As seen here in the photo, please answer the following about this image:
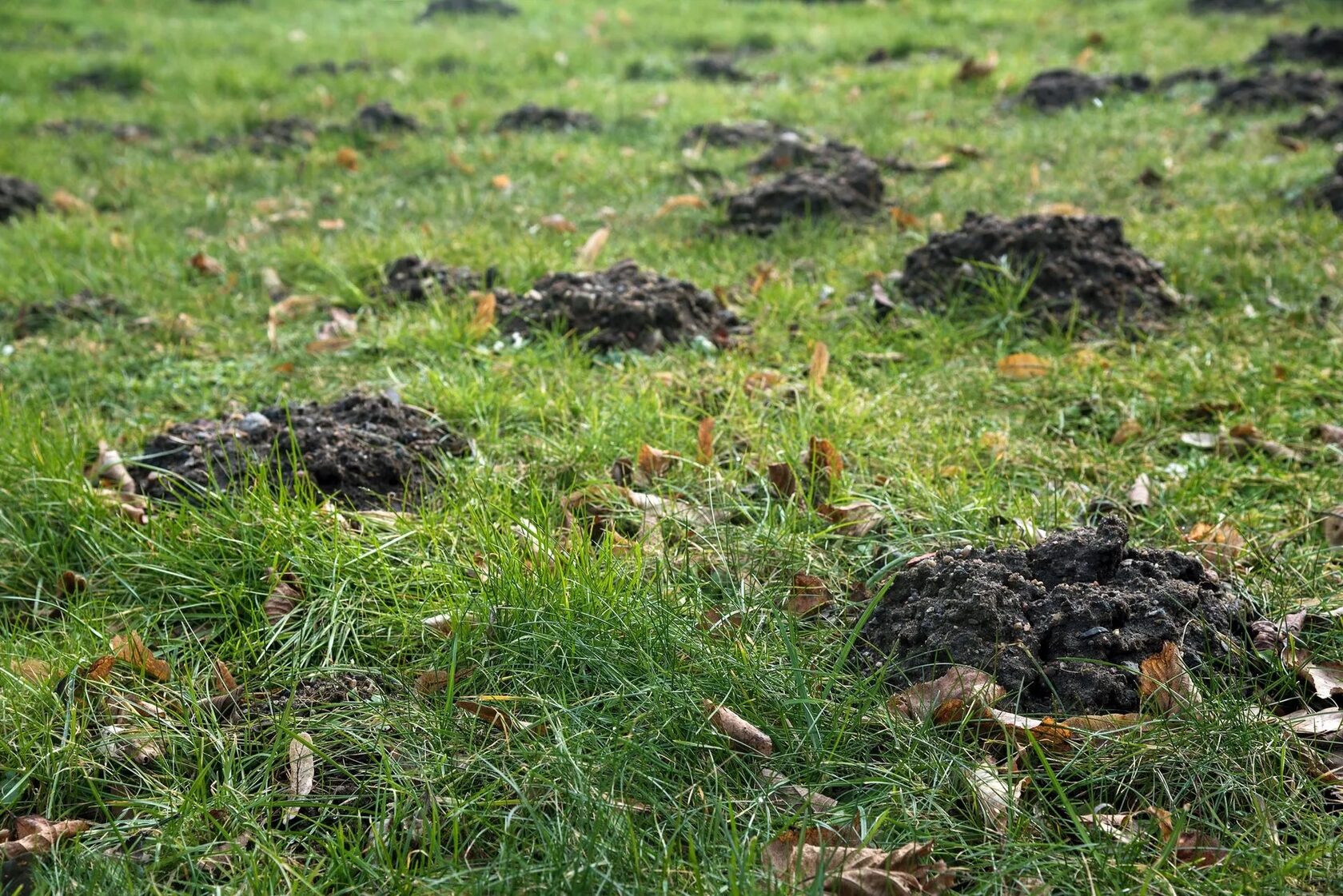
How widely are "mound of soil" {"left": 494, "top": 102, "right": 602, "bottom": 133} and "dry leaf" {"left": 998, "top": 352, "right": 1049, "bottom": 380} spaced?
15.5 ft

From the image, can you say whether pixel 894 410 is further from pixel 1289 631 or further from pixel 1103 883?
pixel 1103 883

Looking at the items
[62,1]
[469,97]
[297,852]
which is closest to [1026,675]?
[297,852]

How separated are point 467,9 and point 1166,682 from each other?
1351 centimetres

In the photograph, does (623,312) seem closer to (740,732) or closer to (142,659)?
(142,659)

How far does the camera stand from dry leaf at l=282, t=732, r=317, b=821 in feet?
6.57

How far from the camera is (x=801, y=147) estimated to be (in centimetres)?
639

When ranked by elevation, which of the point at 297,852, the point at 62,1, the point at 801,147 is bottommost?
the point at 297,852

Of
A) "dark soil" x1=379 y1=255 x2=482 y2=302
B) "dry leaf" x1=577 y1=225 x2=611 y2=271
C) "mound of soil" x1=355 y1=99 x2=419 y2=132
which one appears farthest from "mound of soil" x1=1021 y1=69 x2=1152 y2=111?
"dark soil" x1=379 y1=255 x2=482 y2=302

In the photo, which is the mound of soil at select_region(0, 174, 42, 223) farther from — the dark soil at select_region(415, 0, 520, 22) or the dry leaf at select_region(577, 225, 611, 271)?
the dark soil at select_region(415, 0, 520, 22)

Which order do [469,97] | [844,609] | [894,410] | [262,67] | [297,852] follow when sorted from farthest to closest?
[262,67] → [469,97] → [894,410] → [844,609] → [297,852]

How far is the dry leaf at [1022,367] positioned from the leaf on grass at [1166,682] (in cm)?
171

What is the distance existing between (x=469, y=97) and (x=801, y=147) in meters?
3.57

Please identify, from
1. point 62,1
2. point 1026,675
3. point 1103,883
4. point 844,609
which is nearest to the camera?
point 1103,883

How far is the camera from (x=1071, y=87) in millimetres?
7762
